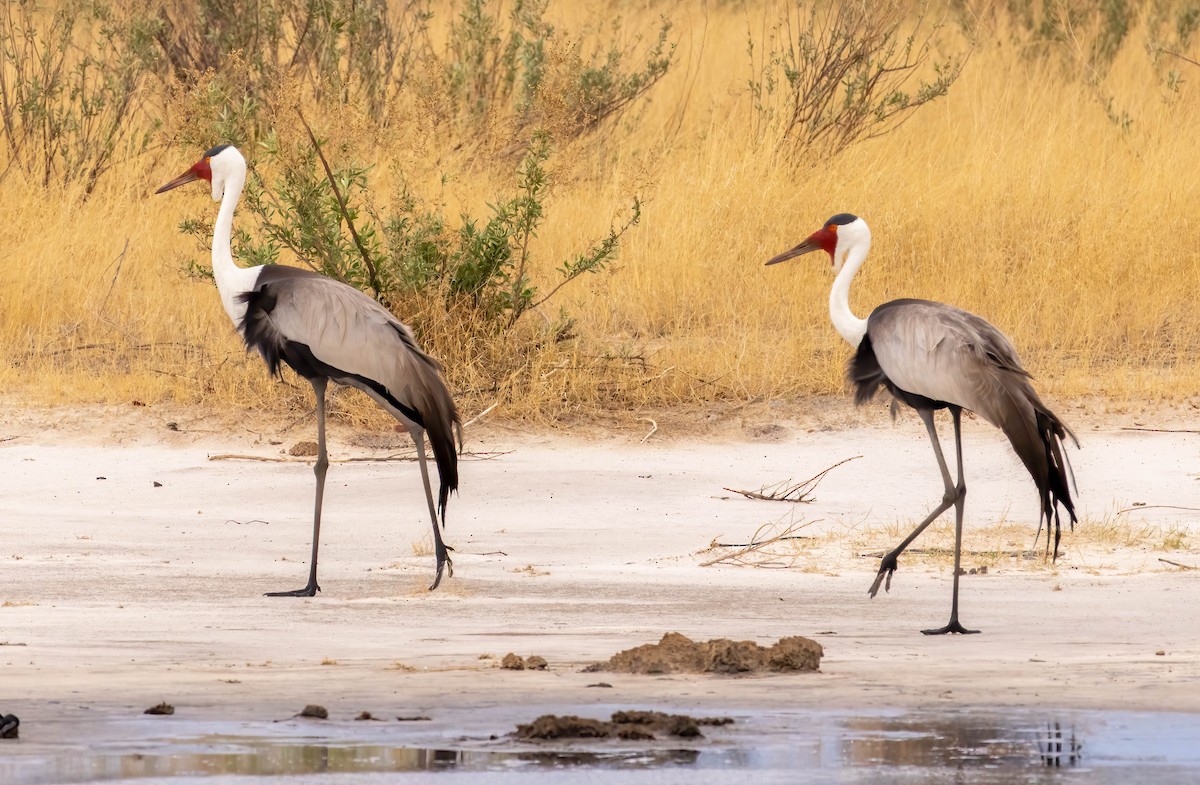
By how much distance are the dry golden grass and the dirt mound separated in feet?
14.9

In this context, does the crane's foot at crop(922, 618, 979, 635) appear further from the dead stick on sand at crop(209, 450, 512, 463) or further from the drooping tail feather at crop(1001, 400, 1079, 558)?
the dead stick on sand at crop(209, 450, 512, 463)

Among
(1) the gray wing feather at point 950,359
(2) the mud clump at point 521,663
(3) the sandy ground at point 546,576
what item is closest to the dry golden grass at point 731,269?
(3) the sandy ground at point 546,576

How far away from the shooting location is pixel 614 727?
4172mm

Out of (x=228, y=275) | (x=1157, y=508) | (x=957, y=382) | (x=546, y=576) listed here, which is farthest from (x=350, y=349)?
(x=1157, y=508)

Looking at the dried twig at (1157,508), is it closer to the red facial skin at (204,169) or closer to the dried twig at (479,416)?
the dried twig at (479,416)

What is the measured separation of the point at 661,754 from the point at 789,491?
164 inches

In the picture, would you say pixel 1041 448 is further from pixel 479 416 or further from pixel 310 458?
pixel 310 458

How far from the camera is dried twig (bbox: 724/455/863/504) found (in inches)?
317

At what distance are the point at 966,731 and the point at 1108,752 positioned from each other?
0.33m

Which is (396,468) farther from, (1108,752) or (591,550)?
(1108,752)

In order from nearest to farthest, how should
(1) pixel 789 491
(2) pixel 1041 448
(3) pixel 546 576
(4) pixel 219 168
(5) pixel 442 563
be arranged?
(2) pixel 1041 448, (5) pixel 442 563, (3) pixel 546 576, (4) pixel 219 168, (1) pixel 789 491

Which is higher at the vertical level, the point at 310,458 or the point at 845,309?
the point at 845,309

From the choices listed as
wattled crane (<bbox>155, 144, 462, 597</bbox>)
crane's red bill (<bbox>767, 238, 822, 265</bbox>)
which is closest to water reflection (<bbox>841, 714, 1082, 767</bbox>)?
wattled crane (<bbox>155, 144, 462, 597</bbox>)

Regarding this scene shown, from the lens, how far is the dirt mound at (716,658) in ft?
16.1
